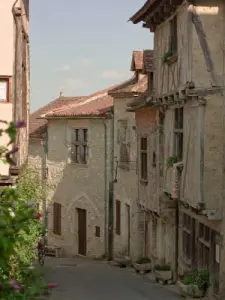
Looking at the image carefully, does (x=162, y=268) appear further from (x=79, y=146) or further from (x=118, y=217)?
(x=79, y=146)

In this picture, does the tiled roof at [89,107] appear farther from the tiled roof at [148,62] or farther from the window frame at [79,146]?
the tiled roof at [148,62]

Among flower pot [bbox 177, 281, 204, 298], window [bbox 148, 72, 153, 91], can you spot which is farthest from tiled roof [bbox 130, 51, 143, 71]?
flower pot [bbox 177, 281, 204, 298]

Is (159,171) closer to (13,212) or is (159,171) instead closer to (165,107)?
(165,107)

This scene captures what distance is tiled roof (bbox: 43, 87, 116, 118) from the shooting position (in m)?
28.5

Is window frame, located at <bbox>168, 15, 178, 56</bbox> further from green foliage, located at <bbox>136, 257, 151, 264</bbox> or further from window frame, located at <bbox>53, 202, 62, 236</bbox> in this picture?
window frame, located at <bbox>53, 202, 62, 236</bbox>

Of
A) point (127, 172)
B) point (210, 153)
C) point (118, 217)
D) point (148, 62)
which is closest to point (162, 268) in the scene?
point (210, 153)

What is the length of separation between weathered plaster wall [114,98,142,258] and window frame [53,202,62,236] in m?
4.23

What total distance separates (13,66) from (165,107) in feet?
17.9

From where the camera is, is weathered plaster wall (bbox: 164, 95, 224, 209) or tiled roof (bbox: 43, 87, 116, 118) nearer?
weathered plaster wall (bbox: 164, 95, 224, 209)

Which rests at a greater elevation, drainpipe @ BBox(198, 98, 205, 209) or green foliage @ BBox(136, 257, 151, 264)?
drainpipe @ BBox(198, 98, 205, 209)

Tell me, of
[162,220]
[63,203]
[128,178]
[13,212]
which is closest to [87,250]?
[63,203]

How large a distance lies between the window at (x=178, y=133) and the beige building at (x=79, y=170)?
30.8 ft

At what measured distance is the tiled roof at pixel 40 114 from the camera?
3189 cm

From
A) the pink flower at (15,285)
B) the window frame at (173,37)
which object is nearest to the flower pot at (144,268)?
the window frame at (173,37)
